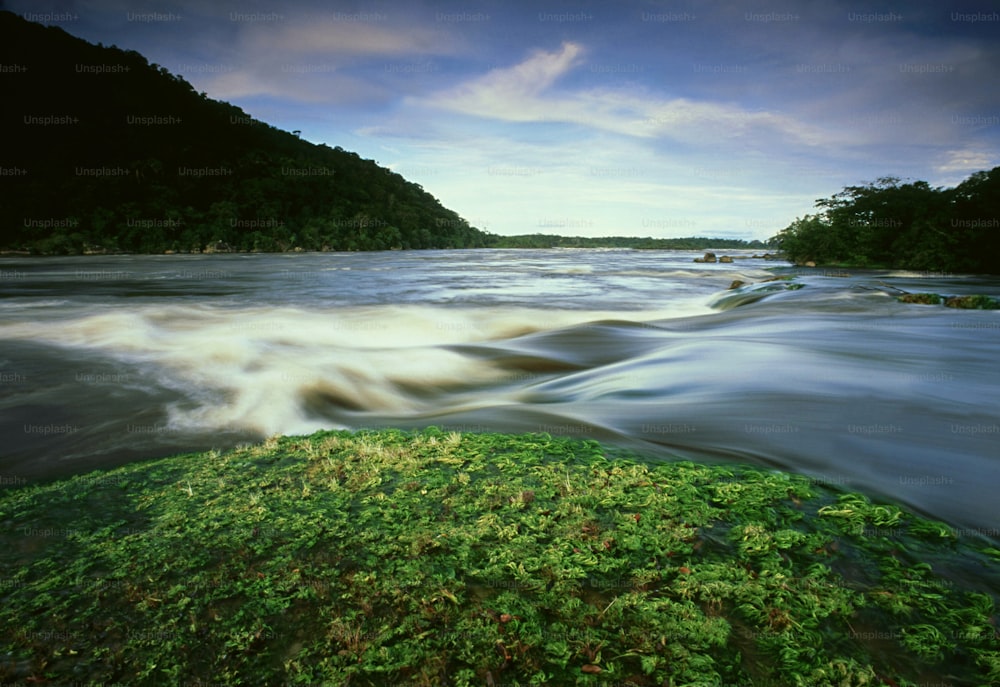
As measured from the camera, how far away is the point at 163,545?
266cm

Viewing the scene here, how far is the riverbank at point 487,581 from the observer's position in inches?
76.0

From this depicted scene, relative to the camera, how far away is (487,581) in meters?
2.38

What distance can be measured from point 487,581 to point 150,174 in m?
96.0

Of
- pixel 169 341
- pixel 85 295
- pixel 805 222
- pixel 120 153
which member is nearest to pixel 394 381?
pixel 169 341

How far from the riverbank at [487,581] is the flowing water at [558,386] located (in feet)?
2.99

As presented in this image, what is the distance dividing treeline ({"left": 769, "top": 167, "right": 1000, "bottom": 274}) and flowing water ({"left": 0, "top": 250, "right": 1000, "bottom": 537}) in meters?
22.8

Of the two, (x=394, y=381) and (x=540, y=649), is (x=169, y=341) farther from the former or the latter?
(x=540, y=649)

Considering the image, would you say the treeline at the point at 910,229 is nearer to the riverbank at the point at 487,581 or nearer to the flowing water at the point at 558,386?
the flowing water at the point at 558,386

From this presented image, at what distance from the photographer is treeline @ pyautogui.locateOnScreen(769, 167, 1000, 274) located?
30.1 meters

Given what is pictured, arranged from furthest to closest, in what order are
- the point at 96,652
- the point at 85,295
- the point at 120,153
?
the point at 120,153 → the point at 85,295 → the point at 96,652

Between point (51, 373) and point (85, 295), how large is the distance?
43.3 feet

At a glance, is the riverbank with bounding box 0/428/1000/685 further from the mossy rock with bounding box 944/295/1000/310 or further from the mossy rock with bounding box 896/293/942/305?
the mossy rock with bounding box 896/293/942/305

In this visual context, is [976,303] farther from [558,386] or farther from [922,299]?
[558,386]

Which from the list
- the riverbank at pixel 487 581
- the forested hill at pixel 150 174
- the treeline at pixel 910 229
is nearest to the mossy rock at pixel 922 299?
the riverbank at pixel 487 581
